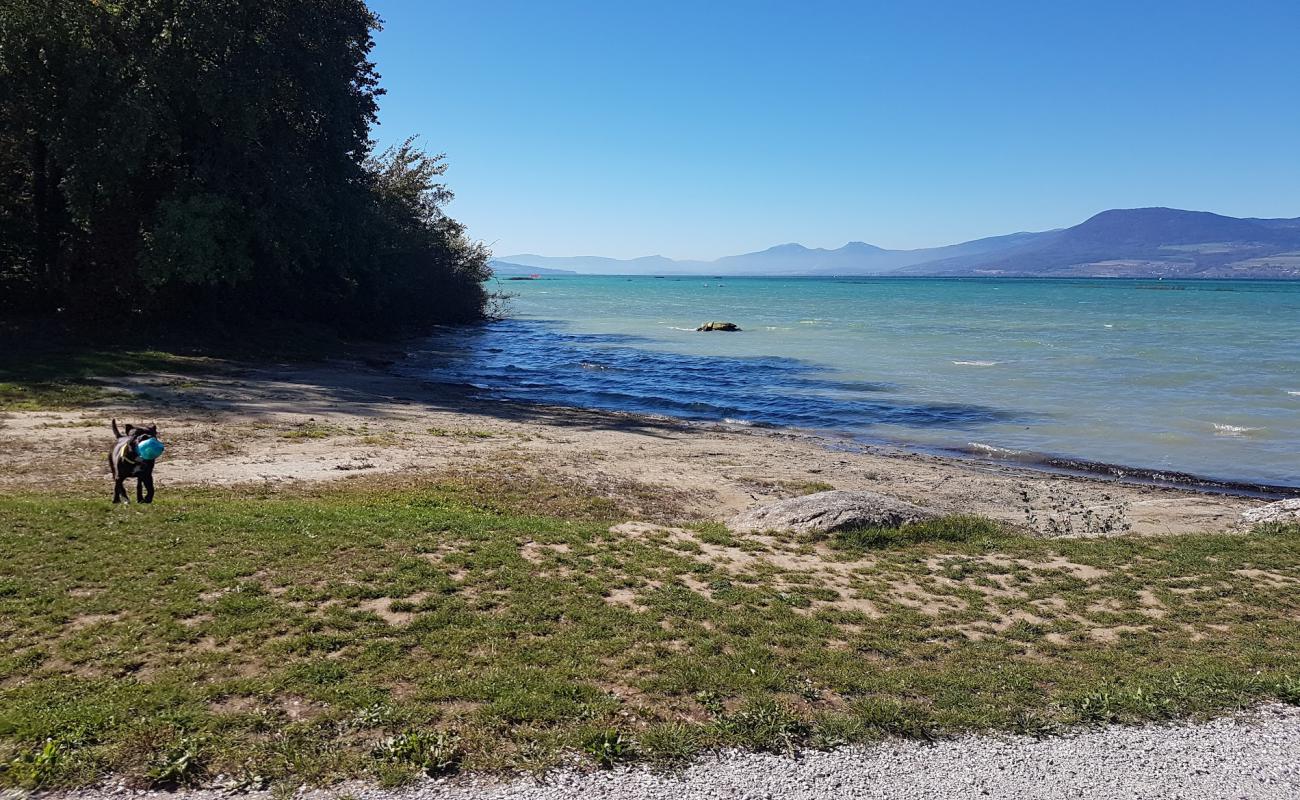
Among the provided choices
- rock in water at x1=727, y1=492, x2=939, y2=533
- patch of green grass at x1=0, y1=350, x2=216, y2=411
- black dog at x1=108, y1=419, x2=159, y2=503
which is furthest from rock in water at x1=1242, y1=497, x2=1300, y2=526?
patch of green grass at x1=0, y1=350, x2=216, y2=411

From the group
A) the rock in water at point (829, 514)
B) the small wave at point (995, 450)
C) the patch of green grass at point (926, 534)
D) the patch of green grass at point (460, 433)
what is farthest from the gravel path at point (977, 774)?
the small wave at point (995, 450)

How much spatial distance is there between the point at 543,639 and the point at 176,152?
28079mm

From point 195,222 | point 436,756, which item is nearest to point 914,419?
point 436,756

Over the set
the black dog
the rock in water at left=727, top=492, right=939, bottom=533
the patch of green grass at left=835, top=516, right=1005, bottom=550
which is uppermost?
the black dog

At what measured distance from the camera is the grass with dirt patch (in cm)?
602

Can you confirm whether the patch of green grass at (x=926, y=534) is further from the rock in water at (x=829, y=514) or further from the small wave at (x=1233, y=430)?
the small wave at (x=1233, y=430)

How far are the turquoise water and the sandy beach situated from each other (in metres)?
3.96

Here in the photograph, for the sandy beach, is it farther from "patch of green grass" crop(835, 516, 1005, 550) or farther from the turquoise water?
the turquoise water

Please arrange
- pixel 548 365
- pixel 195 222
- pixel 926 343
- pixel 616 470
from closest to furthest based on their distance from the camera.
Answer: pixel 616 470, pixel 195 222, pixel 548 365, pixel 926 343

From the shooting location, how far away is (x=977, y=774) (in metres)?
6.03

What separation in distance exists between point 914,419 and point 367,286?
2946cm

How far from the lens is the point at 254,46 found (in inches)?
1139

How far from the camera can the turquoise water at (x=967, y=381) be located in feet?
79.9

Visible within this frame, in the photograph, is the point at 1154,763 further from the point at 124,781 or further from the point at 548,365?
the point at 548,365
